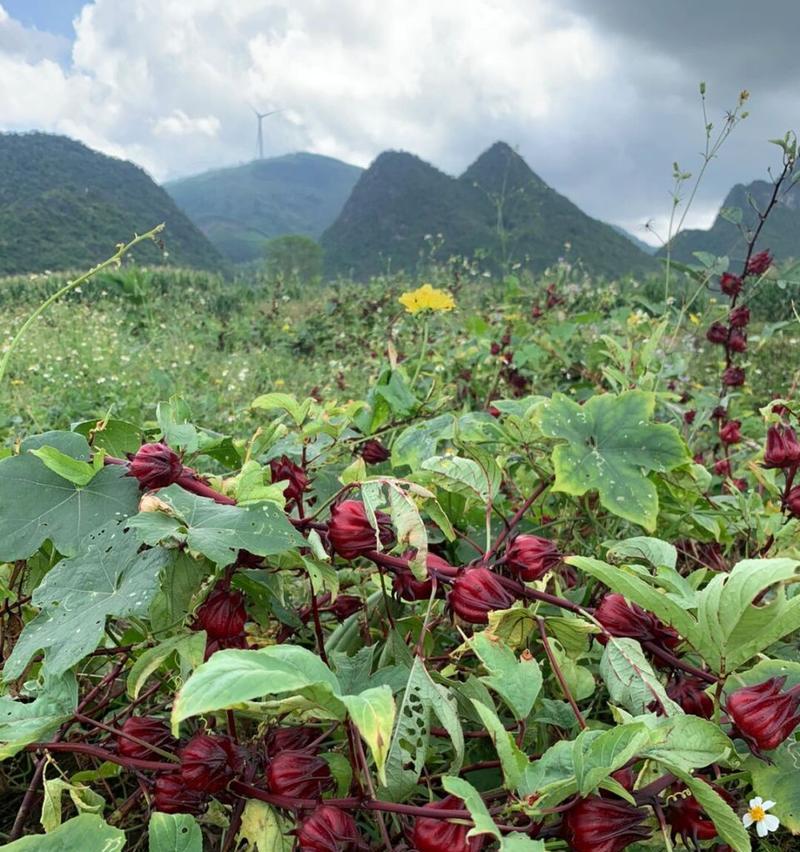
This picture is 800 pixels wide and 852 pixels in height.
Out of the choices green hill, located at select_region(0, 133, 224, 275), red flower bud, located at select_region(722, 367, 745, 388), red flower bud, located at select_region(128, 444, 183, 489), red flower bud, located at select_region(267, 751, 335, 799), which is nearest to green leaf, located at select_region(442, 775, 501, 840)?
red flower bud, located at select_region(267, 751, 335, 799)

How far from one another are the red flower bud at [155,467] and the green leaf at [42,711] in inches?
6.8

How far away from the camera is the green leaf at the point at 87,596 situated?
529 mm

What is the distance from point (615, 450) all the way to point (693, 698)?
40 cm

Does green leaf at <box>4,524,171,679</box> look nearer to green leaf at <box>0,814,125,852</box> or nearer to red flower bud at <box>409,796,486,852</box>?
green leaf at <box>0,814,125,852</box>

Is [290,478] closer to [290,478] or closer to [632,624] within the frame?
[290,478]

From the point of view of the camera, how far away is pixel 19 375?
13.3 feet

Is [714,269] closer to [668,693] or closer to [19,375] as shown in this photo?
[668,693]

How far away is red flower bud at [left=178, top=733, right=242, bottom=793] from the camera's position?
476 millimetres

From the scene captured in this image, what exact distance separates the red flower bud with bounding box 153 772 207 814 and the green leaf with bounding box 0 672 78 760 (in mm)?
106

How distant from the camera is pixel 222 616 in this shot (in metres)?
0.56

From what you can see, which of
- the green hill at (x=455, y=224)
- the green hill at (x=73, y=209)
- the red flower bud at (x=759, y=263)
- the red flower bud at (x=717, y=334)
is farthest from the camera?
the green hill at (x=455, y=224)

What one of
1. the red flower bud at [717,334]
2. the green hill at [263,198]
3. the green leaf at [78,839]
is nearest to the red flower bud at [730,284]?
the red flower bud at [717,334]

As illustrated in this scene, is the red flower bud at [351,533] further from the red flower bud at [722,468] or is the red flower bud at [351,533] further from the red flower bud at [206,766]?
the red flower bud at [722,468]

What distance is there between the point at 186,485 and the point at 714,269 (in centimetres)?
136
